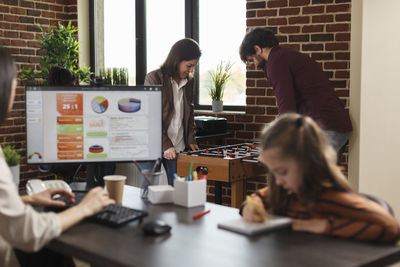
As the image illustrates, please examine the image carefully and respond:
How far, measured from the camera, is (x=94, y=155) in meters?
2.13

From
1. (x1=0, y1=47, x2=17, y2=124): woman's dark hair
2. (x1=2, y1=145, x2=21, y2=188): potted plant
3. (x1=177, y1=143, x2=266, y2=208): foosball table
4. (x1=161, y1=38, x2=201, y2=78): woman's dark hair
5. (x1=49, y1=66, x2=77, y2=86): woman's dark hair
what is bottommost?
(x1=177, y1=143, x2=266, y2=208): foosball table

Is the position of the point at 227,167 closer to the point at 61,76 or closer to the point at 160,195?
the point at 160,195

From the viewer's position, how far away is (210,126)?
4.00 m

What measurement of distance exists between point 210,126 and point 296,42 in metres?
0.96

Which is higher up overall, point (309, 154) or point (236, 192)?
point (309, 154)

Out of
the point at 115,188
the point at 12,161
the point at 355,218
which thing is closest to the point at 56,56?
the point at 12,161

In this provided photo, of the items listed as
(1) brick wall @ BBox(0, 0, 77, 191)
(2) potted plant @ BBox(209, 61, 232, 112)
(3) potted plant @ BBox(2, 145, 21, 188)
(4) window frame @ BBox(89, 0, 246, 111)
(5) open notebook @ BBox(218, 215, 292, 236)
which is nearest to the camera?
(5) open notebook @ BBox(218, 215, 292, 236)

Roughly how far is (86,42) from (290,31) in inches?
101

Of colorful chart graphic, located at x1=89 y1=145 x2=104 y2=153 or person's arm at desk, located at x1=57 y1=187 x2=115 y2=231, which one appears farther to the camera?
colorful chart graphic, located at x1=89 y1=145 x2=104 y2=153

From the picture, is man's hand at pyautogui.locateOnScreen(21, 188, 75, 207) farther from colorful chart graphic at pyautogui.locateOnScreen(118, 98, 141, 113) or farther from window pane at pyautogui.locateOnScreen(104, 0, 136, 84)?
window pane at pyautogui.locateOnScreen(104, 0, 136, 84)

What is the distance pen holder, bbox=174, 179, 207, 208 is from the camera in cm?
182

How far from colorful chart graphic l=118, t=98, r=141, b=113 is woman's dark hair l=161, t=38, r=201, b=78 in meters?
1.31

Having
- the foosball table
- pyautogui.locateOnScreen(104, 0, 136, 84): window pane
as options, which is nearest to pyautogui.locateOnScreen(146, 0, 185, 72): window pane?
pyautogui.locateOnScreen(104, 0, 136, 84): window pane

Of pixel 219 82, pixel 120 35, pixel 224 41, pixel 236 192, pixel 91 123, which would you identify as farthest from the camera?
pixel 120 35
